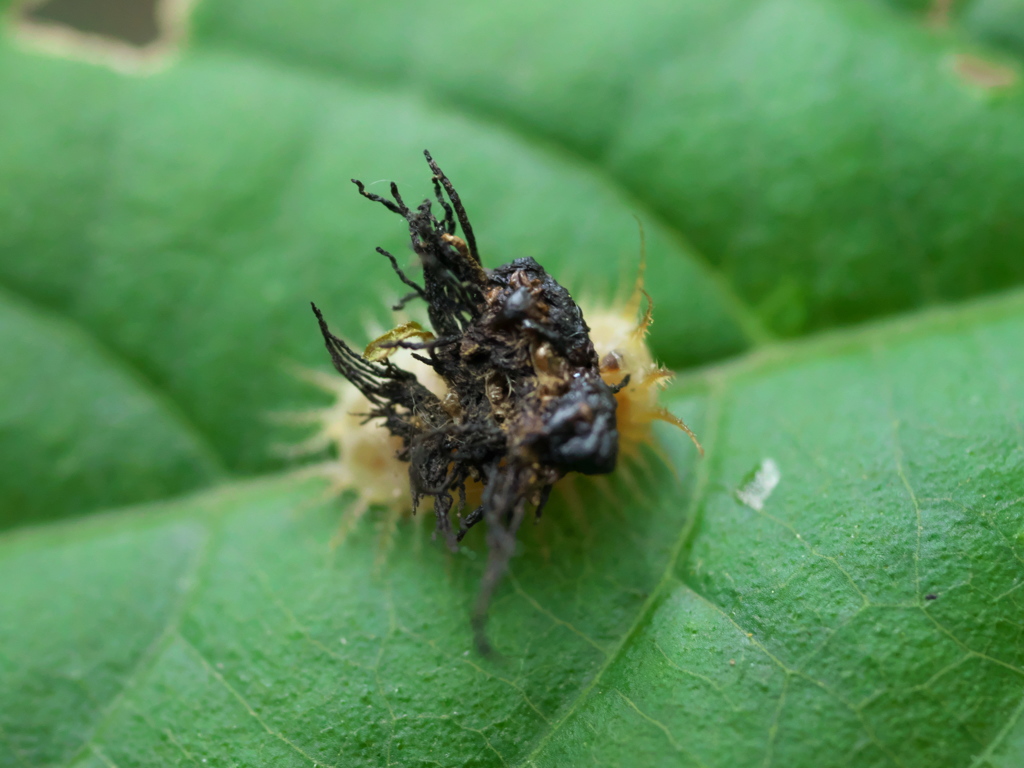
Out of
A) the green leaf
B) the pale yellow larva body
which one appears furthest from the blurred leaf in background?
the pale yellow larva body

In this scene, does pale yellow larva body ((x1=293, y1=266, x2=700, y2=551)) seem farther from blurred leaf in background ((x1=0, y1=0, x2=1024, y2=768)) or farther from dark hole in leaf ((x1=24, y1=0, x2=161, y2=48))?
dark hole in leaf ((x1=24, y1=0, x2=161, y2=48))

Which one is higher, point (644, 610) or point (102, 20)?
point (102, 20)

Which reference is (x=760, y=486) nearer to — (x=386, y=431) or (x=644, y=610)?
(x=644, y=610)

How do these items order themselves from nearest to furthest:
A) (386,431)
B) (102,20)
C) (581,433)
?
(581,433)
(386,431)
(102,20)

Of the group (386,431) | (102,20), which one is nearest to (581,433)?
(386,431)

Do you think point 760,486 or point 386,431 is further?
point 386,431

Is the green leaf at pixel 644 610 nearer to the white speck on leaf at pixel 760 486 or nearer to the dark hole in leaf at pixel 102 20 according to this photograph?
the white speck on leaf at pixel 760 486

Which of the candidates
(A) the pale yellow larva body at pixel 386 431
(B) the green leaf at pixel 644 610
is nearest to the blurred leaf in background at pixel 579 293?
(B) the green leaf at pixel 644 610
